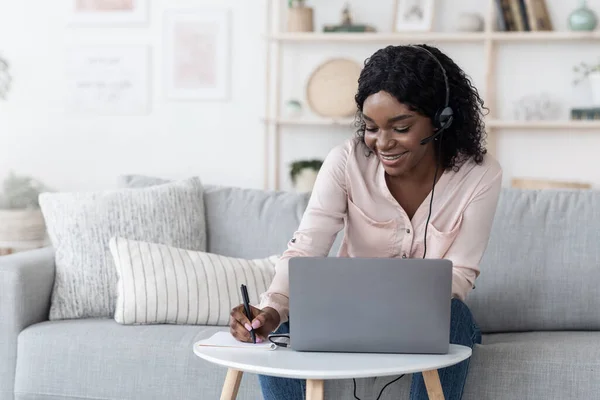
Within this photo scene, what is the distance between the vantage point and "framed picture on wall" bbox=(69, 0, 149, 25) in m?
4.14

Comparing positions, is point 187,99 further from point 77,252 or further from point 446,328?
point 446,328

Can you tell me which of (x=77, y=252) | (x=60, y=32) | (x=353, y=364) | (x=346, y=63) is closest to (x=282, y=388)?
(x=353, y=364)

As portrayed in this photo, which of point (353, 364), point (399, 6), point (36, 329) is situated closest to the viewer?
point (353, 364)

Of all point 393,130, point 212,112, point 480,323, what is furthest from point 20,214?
point 393,130

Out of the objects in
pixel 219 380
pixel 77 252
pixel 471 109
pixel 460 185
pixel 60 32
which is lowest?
pixel 219 380

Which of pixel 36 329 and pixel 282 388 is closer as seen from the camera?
pixel 282 388

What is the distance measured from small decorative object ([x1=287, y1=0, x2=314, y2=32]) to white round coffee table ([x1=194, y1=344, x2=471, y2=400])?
105 inches

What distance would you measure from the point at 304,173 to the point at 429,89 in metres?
2.14

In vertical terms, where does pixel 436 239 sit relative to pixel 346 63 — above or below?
below

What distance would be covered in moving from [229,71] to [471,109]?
2324 millimetres

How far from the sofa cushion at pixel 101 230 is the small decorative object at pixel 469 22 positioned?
1790 millimetres

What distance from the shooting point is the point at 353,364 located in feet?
4.64

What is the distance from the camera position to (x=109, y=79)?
416 centimetres

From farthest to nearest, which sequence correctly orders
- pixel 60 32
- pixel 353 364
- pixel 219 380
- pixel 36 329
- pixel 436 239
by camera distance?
pixel 60 32 → pixel 36 329 → pixel 219 380 → pixel 436 239 → pixel 353 364
